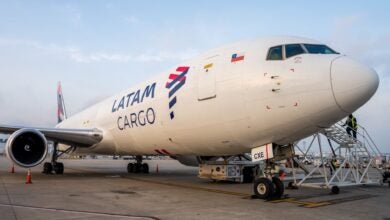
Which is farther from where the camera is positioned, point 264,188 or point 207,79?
point 207,79

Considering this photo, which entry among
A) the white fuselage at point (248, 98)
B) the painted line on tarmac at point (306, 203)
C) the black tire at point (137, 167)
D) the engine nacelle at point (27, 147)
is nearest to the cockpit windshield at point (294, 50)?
the white fuselage at point (248, 98)

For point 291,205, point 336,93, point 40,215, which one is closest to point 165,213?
point 40,215

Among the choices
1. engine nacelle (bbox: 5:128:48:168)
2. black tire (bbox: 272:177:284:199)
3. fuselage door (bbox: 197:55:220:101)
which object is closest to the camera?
black tire (bbox: 272:177:284:199)

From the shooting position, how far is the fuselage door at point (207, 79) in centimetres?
915

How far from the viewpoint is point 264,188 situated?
8.54 metres

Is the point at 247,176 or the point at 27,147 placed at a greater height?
the point at 27,147

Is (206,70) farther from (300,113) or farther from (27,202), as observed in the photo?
(27,202)

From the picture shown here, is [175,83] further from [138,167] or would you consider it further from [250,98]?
[138,167]

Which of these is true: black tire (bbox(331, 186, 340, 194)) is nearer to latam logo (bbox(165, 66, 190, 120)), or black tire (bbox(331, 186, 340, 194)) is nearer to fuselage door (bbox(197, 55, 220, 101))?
fuselage door (bbox(197, 55, 220, 101))

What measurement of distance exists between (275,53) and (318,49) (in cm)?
91

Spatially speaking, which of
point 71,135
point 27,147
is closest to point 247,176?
point 71,135

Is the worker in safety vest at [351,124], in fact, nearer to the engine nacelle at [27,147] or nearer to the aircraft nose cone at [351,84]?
the aircraft nose cone at [351,84]

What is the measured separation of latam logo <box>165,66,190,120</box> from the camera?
34.3 ft

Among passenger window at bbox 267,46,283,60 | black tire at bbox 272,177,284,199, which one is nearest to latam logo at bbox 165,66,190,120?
passenger window at bbox 267,46,283,60
